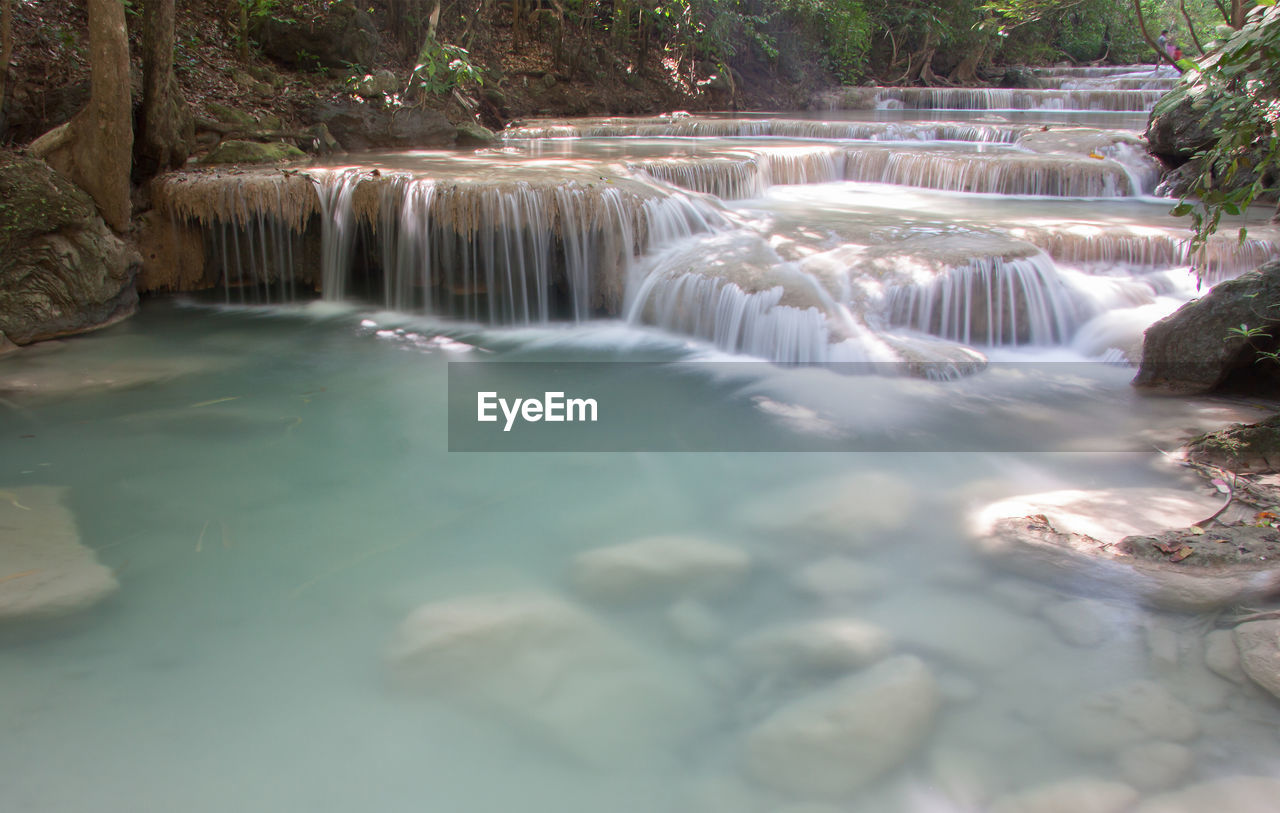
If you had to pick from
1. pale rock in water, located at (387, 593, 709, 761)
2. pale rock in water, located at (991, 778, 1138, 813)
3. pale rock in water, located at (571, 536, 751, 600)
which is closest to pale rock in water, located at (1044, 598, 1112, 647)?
pale rock in water, located at (991, 778, 1138, 813)

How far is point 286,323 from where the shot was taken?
25.6 feet

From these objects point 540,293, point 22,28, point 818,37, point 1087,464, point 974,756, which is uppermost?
point 818,37

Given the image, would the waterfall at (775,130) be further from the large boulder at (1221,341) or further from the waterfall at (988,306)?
the large boulder at (1221,341)

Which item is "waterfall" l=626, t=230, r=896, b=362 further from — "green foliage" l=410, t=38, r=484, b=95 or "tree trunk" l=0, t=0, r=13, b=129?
"green foliage" l=410, t=38, r=484, b=95

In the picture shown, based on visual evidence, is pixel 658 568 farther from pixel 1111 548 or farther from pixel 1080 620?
pixel 1111 548

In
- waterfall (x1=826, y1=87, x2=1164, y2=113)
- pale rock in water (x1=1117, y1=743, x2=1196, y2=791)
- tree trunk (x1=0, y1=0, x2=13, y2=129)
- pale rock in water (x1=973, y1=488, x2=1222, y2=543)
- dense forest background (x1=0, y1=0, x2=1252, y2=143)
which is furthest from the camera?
waterfall (x1=826, y1=87, x2=1164, y2=113)

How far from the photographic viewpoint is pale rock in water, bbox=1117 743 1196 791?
269 centimetres

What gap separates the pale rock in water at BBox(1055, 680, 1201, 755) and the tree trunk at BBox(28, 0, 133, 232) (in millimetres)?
8326

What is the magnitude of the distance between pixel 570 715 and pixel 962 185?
1000 cm

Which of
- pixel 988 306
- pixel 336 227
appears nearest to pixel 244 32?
pixel 336 227

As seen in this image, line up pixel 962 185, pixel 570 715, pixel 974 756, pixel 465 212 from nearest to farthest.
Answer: pixel 974 756, pixel 570 715, pixel 465 212, pixel 962 185

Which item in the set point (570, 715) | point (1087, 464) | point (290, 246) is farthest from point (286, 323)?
point (1087, 464)

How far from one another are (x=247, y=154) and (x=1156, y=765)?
31.5ft

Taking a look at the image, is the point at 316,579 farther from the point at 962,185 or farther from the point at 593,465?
the point at 962,185
